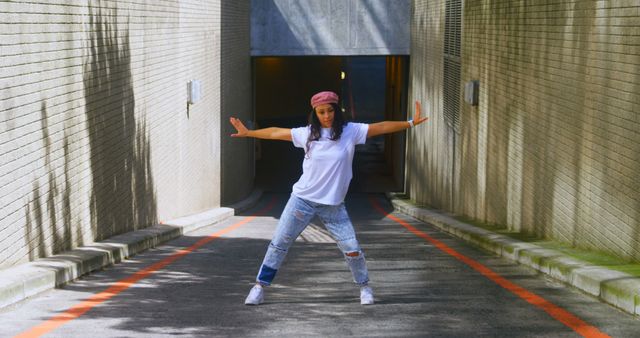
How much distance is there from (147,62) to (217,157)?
924cm

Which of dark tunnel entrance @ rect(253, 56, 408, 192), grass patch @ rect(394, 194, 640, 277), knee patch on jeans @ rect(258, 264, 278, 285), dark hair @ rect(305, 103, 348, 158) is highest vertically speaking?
dark hair @ rect(305, 103, 348, 158)

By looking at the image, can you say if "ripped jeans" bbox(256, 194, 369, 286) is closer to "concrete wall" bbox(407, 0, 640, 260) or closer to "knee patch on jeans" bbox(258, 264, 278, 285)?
"knee patch on jeans" bbox(258, 264, 278, 285)

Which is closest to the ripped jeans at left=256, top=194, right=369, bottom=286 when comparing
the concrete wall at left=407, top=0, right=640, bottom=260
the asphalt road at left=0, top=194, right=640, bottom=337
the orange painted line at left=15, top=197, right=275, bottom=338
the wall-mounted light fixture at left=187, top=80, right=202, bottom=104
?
the asphalt road at left=0, top=194, right=640, bottom=337

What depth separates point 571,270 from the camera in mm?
8703

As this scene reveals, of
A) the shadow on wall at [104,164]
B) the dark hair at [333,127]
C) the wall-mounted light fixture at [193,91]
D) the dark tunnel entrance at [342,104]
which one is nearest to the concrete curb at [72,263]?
the shadow on wall at [104,164]

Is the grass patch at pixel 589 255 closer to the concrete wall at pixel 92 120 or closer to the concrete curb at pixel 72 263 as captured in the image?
the concrete curb at pixel 72 263

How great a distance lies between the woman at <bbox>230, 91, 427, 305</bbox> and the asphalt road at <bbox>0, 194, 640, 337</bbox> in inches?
15.9

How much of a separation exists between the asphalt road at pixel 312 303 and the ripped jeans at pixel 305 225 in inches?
10.1

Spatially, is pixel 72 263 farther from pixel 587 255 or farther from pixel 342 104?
pixel 342 104

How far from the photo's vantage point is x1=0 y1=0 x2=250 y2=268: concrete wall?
8.60m

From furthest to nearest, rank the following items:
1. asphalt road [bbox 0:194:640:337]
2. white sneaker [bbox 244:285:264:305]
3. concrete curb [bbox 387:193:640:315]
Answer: white sneaker [bbox 244:285:264:305] < concrete curb [bbox 387:193:640:315] < asphalt road [bbox 0:194:640:337]

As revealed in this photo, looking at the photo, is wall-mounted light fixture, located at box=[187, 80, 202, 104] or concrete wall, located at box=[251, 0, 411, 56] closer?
wall-mounted light fixture, located at box=[187, 80, 202, 104]

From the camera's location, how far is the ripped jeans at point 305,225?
25.4 feet

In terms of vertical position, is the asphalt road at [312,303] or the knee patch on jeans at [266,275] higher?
the knee patch on jeans at [266,275]
